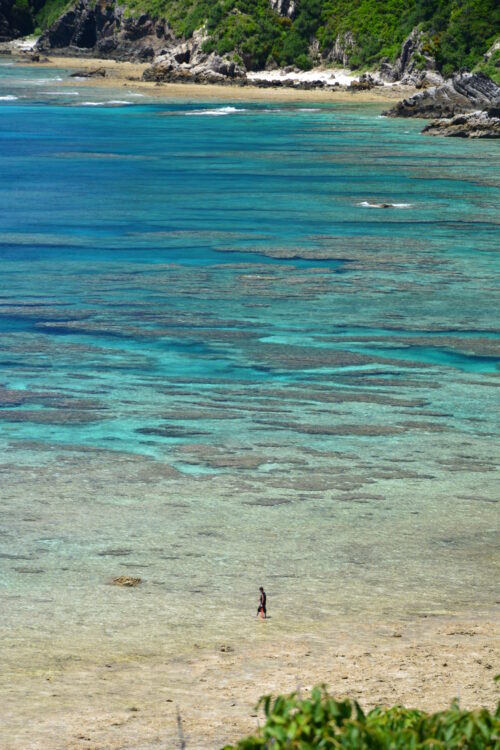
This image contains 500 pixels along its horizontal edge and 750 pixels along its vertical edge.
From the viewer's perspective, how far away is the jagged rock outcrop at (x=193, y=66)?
155m

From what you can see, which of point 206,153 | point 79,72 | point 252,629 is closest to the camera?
point 252,629

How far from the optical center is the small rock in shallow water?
21797mm

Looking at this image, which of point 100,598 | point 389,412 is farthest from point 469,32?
point 100,598

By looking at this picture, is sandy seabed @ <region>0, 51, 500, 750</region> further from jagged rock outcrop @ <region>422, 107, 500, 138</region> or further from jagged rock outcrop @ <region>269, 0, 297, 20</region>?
jagged rock outcrop @ <region>269, 0, 297, 20</region>

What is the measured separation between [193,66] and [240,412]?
137841 millimetres

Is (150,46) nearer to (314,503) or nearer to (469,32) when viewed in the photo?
(469,32)

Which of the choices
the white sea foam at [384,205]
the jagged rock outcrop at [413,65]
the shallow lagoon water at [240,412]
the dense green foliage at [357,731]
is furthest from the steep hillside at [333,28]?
the dense green foliage at [357,731]

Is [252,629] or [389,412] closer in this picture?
[252,629]

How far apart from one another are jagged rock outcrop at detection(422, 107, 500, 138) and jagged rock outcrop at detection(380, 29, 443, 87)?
28.9m

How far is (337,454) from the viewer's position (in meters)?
28.4

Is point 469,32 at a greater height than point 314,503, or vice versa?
point 469,32

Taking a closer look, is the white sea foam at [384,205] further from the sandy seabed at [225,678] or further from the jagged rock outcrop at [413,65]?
the jagged rock outcrop at [413,65]

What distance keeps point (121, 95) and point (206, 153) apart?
185 feet

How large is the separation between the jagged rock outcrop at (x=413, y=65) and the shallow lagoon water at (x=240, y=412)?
6950 centimetres
